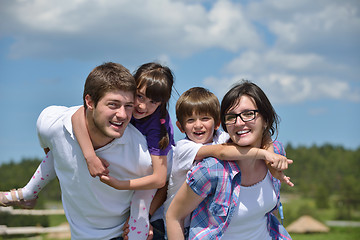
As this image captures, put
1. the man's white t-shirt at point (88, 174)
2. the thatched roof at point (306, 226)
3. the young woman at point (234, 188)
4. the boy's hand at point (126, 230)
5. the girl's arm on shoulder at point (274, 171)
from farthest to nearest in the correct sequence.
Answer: the thatched roof at point (306, 226) < the boy's hand at point (126, 230) < the man's white t-shirt at point (88, 174) < the girl's arm on shoulder at point (274, 171) < the young woman at point (234, 188)

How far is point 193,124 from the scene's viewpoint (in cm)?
320

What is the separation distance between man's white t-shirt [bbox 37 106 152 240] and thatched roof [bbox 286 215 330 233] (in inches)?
563

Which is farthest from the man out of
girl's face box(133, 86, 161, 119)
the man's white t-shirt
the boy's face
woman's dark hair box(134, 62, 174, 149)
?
the boy's face

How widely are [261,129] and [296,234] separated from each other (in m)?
14.5

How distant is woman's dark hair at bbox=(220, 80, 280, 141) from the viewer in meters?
2.89

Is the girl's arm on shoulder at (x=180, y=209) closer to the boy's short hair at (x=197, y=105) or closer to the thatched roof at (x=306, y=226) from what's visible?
the boy's short hair at (x=197, y=105)

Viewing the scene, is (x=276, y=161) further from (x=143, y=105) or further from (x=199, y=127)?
(x=143, y=105)

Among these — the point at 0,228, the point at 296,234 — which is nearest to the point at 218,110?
the point at 0,228

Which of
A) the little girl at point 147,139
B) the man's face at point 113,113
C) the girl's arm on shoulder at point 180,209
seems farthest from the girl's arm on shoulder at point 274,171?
the man's face at point 113,113

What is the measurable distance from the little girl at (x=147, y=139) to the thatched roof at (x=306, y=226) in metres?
14.3

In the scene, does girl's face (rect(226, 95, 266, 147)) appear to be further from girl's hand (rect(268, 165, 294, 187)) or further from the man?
the man

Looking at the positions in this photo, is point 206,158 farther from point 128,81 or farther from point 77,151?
point 77,151

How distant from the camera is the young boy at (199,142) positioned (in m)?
2.82

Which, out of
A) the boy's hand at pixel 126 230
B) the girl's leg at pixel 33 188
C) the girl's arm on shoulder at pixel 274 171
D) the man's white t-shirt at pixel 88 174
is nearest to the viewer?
the girl's arm on shoulder at pixel 274 171
